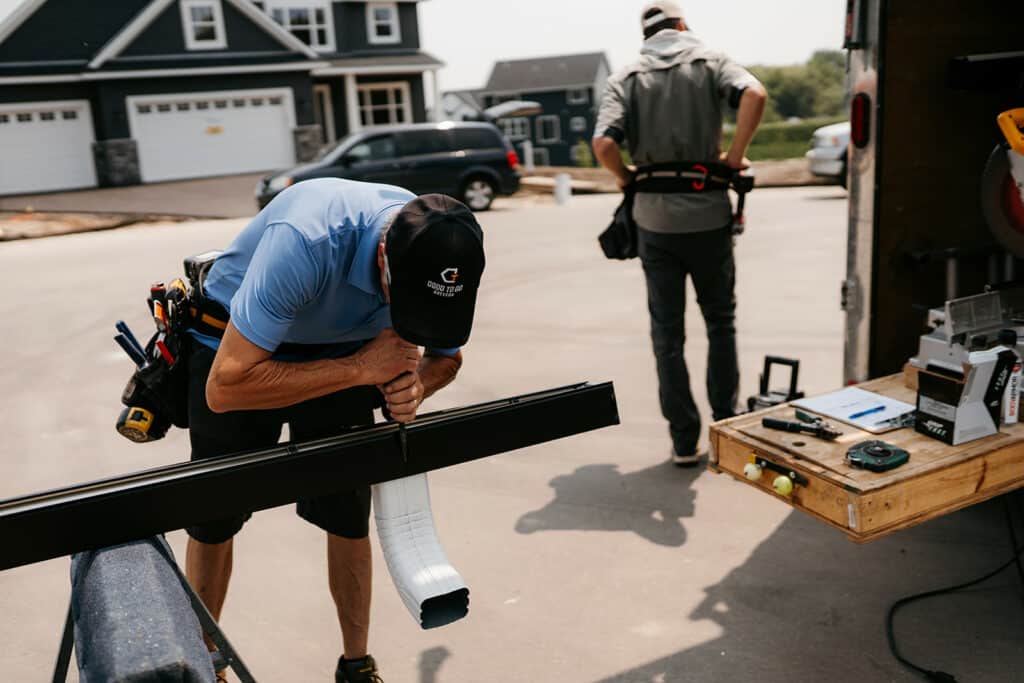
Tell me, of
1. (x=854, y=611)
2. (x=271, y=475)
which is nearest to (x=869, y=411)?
(x=854, y=611)

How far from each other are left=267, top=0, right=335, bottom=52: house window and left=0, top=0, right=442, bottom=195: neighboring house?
2.00 meters

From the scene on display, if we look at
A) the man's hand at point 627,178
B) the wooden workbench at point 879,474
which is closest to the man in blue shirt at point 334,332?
the wooden workbench at point 879,474

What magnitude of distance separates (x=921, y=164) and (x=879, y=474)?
5.69ft

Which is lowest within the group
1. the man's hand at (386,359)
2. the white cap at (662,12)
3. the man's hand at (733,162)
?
the man's hand at (386,359)

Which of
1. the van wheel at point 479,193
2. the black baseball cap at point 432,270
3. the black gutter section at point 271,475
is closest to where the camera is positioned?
the black gutter section at point 271,475

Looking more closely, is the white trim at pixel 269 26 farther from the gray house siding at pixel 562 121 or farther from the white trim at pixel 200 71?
the gray house siding at pixel 562 121

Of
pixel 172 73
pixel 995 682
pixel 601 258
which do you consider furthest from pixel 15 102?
pixel 995 682

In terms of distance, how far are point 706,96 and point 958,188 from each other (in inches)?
45.9

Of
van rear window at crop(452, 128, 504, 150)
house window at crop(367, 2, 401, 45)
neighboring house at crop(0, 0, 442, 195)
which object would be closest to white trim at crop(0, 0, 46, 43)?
neighboring house at crop(0, 0, 442, 195)

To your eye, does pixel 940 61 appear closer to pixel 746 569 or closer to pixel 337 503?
pixel 746 569

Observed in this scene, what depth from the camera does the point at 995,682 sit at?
2.81m

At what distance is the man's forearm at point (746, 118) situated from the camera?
420cm

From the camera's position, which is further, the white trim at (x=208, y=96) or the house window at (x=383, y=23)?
the house window at (x=383, y=23)

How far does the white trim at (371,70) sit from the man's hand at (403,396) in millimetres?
29042
